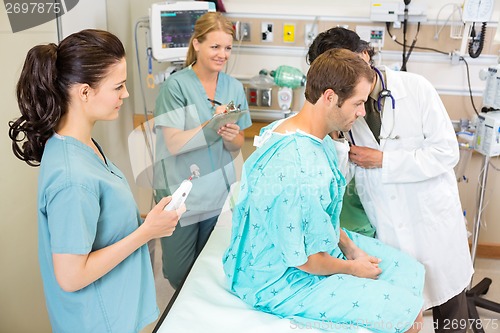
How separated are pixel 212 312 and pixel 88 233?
1.91ft

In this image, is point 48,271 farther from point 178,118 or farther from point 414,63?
point 414,63

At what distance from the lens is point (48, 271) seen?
1352 millimetres

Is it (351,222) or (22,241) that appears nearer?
(22,241)

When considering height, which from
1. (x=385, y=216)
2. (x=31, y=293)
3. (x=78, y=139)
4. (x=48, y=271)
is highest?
(x=78, y=139)

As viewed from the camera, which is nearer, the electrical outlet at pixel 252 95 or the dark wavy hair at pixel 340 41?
the dark wavy hair at pixel 340 41

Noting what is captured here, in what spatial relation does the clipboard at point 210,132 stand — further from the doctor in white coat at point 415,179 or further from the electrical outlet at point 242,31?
the electrical outlet at point 242,31

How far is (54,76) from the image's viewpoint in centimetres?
123

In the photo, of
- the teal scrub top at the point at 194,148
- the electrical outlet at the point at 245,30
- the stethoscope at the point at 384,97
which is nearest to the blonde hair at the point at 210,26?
the teal scrub top at the point at 194,148

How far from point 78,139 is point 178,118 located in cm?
102

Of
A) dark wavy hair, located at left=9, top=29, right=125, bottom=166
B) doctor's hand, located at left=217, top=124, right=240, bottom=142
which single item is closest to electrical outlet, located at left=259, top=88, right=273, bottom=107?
doctor's hand, located at left=217, top=124, right=240, bottom=142

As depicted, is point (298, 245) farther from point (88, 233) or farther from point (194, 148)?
point (194, 148)

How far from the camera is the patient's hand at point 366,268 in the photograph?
1739mm

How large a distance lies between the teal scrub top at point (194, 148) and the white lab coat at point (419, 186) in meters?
0.66

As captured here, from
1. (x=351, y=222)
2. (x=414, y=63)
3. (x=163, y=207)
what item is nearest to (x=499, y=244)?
(x=414, y=63)
